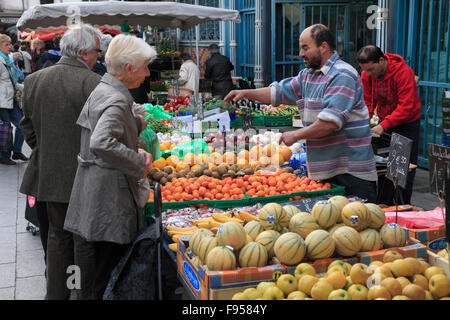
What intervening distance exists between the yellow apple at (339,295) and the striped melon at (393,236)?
2.21ft

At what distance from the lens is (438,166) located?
9.29 feet

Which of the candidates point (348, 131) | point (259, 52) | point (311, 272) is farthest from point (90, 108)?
point (259, 52)

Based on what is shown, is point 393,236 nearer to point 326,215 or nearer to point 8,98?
point 326,215

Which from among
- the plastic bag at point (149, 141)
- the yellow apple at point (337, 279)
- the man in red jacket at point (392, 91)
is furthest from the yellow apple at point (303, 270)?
the man in red jacket at point (392, 91)

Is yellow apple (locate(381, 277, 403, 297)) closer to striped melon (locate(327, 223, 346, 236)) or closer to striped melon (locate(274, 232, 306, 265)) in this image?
striped melon (locate(274, 232, 306, 265))

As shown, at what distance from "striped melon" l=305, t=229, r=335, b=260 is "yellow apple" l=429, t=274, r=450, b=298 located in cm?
51

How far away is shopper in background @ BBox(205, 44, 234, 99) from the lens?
12.1 m

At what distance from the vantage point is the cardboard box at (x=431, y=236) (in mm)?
2963

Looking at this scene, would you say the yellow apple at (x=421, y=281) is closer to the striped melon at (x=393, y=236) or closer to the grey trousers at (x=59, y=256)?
the striped melon at (x=393, y=236)

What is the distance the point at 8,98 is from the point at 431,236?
8.15 meters

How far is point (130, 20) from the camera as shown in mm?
10742
